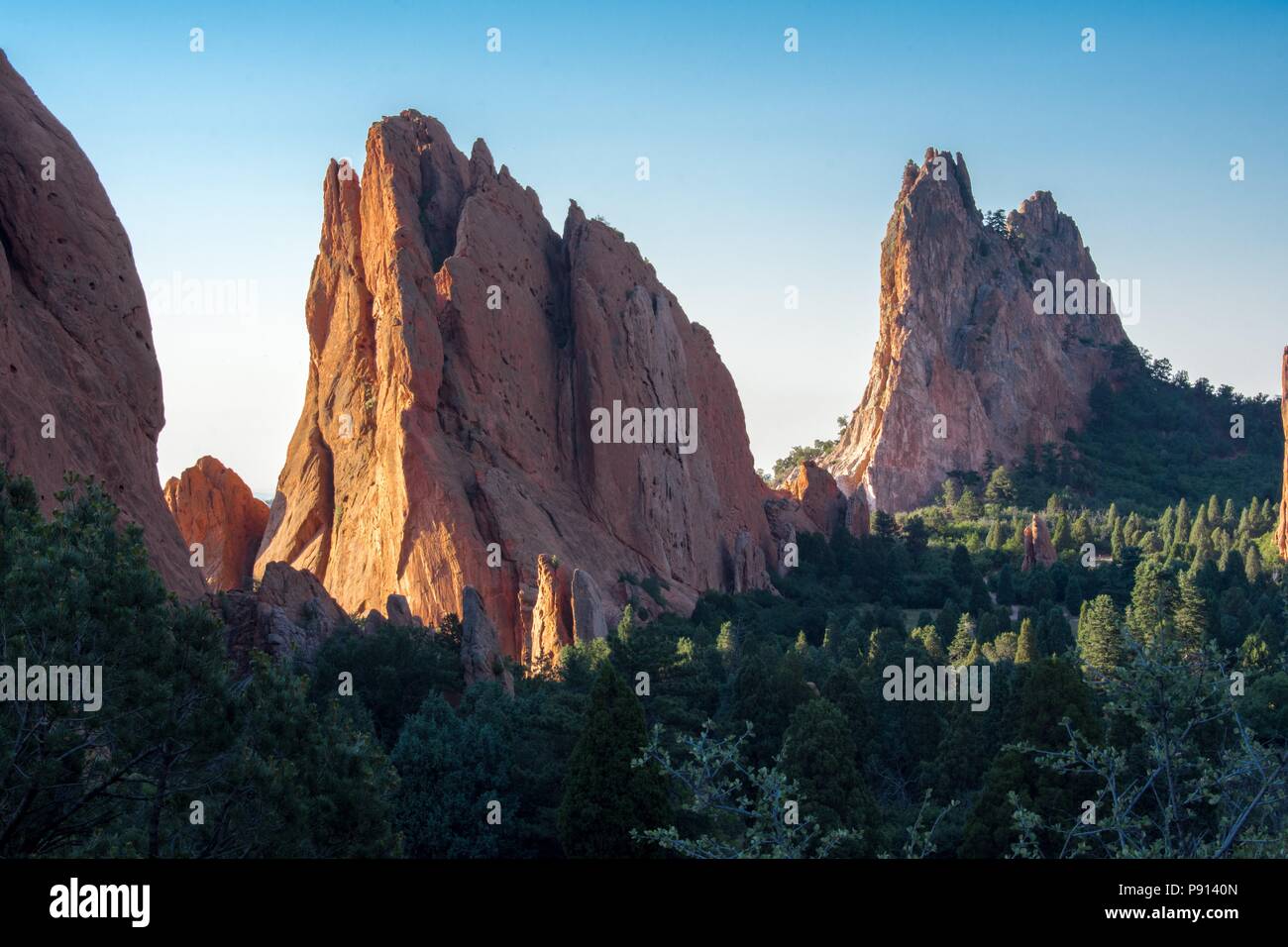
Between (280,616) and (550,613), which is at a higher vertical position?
(550,613)

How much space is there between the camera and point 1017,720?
25.3 metres

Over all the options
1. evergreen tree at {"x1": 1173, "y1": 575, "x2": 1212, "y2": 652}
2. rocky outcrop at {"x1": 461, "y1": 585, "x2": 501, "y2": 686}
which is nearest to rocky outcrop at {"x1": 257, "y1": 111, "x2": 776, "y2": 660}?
rocky outcrop at {"x1": 461, "y1": 585, "x2": 501, "y2": 686}

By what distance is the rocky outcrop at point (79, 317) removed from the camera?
82.8ft

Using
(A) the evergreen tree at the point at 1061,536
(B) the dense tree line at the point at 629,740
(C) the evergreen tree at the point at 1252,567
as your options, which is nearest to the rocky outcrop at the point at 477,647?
(B) the dense tree line at the point at 629,740

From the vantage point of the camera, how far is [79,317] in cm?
2631

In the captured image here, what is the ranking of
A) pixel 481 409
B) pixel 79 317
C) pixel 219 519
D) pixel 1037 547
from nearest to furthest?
pixel 79 317 → pixel 481 409 → pixel 219 519 → pixel 1037 547

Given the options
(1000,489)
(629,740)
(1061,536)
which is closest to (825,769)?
(629,740)

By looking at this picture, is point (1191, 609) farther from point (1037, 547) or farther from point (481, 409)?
point (481, 409)

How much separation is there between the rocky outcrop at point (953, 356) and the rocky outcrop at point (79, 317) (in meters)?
87.4

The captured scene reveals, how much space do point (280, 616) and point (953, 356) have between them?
9739cm

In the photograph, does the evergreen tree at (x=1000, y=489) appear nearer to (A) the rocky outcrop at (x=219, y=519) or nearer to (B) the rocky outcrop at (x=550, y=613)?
(A) the rocky outcrop at (x=219, y=519)

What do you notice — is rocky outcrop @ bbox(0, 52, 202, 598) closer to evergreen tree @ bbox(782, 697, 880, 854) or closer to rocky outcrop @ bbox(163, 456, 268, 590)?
evergreen tree @ bbox(782, 697, 880, 854)
